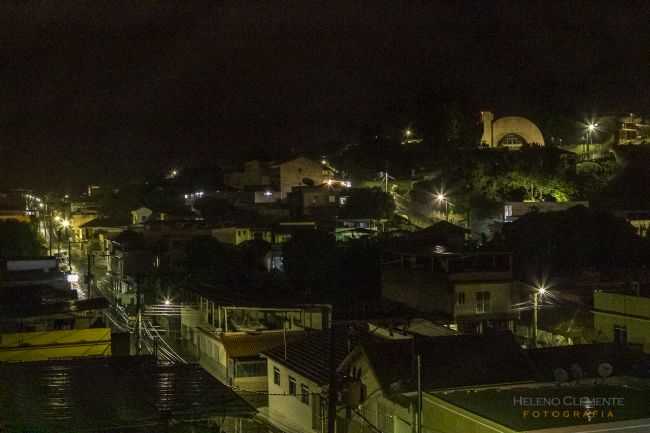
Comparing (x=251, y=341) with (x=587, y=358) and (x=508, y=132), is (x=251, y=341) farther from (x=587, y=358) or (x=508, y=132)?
(x=508, y=132)

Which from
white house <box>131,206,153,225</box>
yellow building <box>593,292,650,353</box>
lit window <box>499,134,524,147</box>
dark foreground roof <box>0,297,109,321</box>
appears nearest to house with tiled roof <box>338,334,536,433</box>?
yellow building <box>593,292,650,353</box>

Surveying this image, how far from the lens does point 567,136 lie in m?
53.1

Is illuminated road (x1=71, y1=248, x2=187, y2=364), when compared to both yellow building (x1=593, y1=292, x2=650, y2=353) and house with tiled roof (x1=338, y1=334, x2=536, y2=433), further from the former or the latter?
yellow building (x1=593, y1=292, x2=650, y2=353)

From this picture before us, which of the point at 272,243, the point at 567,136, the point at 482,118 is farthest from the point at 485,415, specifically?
the point at 567,136

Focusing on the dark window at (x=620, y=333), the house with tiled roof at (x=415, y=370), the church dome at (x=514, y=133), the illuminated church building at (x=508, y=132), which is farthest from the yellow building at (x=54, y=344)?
the church dome at (x=514, y=133)

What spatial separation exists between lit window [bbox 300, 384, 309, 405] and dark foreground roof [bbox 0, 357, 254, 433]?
3.56 m

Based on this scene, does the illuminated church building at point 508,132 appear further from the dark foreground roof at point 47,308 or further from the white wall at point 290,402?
the dark foreground roof at point 47,308

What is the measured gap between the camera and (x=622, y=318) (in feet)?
58.0

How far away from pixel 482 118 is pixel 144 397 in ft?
135

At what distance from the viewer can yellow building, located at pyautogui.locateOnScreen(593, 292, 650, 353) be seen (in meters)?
16.9

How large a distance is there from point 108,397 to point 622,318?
12.8 metres

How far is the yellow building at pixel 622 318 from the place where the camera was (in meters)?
16.9

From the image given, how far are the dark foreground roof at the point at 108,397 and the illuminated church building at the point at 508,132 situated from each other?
3853 centimetres

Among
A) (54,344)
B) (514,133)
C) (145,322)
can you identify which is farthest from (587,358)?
(514,133)
